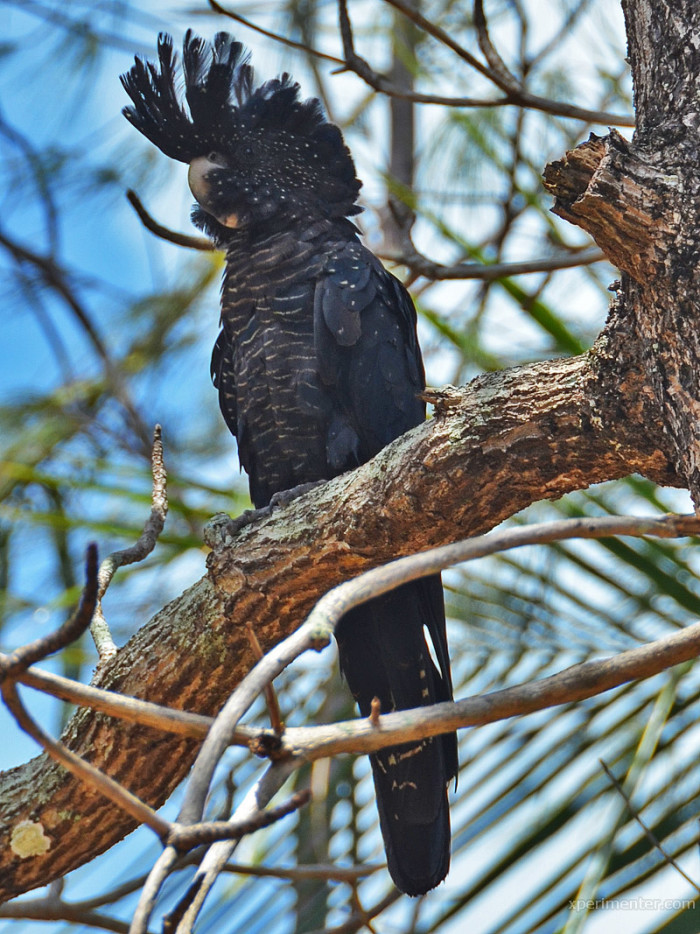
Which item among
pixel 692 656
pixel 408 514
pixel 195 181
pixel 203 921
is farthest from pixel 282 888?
pixel 195 181

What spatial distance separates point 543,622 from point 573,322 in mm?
1143

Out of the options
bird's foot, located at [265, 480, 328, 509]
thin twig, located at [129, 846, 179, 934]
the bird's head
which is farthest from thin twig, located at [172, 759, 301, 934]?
the bird's head

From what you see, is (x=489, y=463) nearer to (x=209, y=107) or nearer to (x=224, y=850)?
(x=224, y=850)

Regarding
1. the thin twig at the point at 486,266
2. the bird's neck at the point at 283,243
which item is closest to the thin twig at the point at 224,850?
the thin twig at the point at 486,266

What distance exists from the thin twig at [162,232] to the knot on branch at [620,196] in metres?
1.54

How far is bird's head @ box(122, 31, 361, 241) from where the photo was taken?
10.1 ft

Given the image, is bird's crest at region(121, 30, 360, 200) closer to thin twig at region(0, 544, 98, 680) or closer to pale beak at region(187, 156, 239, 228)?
pale beak at region(187, 156, 239, 228)

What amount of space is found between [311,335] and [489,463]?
3.41 ft

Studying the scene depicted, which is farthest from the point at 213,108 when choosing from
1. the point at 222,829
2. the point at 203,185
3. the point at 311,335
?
the point at 222,829

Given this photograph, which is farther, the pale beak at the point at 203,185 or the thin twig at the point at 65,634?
the pale beak at the point at 203,185

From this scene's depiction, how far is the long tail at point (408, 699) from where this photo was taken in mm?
2365

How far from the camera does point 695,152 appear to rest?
1599 mm

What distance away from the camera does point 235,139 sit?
10.5 feet

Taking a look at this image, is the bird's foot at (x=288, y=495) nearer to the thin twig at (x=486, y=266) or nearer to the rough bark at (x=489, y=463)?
the rough bark at (x=489, y=463)
